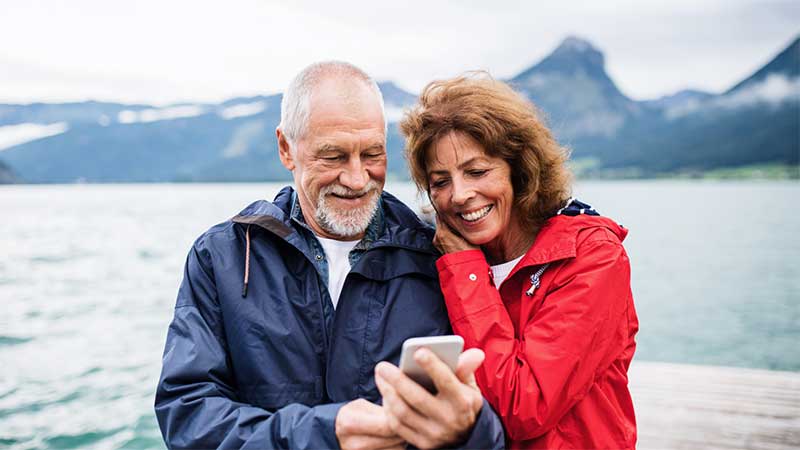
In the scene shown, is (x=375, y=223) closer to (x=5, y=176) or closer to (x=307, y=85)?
(x=307, y=85)

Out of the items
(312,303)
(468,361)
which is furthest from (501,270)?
(468,361)

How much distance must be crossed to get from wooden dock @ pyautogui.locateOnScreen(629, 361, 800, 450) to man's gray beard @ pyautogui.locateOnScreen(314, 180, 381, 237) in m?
3.46

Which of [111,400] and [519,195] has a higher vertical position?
[519,195]

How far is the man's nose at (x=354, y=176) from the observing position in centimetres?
292

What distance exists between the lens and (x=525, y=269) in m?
2.79

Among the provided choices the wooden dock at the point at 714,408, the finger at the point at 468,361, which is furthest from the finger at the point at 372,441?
the wooden dock at the point at 714,408

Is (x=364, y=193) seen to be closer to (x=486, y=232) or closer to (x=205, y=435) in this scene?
(x=486, y=232)

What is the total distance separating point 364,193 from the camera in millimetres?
2990

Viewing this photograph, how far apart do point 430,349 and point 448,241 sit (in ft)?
3.83

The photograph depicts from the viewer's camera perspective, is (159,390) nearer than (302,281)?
Yes

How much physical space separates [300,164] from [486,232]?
959mm

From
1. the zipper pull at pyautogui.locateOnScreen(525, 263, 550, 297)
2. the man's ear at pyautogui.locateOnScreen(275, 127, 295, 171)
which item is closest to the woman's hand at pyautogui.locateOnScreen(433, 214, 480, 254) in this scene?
the zipper pull at pyautogui.locateOnScreen(525, 263, 550, 297)

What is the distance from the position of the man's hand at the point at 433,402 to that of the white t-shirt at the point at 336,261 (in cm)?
104

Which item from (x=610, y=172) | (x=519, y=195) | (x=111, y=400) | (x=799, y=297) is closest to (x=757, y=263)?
(x=799, y=297)
